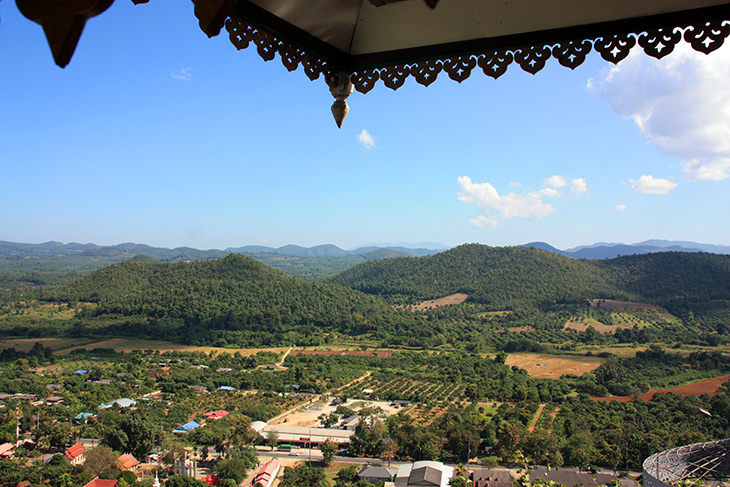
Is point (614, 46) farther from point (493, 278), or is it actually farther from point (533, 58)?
point (493, 278)

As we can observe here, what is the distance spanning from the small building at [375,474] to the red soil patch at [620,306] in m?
36.0

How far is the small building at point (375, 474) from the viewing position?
453 inches

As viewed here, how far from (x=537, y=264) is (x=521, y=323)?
14.0m

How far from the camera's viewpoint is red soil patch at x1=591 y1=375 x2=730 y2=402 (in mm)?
19775

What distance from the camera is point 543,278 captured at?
50.3 meters

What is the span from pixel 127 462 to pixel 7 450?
3.15 metres

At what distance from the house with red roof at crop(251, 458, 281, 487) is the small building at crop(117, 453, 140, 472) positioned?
306 cm

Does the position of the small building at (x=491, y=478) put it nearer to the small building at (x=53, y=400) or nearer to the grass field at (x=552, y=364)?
the grass field at (x=552, y=364)

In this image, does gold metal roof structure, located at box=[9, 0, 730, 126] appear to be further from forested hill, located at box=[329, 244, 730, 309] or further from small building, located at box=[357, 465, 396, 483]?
forested hill, located at box=[329, 244, 730, 309]

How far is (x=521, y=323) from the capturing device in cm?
4106

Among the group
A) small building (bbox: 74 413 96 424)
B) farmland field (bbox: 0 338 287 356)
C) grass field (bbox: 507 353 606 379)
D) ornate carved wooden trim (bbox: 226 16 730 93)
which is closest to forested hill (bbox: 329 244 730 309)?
grass field (bbox: 507 353 606 379)

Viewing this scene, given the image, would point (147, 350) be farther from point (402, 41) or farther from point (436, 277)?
point (436, 277)

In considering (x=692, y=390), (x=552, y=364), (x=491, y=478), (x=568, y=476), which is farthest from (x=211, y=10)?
(x=552, y=364)

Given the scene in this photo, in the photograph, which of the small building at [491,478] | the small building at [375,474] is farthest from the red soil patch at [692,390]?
the small building at [375,474]
